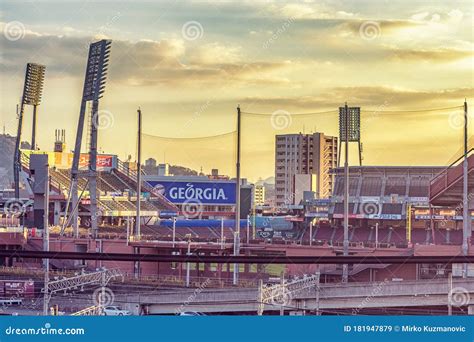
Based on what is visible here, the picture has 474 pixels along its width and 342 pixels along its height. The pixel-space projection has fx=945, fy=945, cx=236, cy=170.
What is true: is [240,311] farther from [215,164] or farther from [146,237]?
[215,164]

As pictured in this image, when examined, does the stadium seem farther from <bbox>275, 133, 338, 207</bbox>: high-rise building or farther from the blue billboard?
<bbox>275, 133, 338, 207</bbox>: high-rise building

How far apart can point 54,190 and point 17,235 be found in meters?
5.71

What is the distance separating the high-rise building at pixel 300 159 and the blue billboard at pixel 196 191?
7.70 meters

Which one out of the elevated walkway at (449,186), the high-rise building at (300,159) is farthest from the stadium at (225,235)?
the high-rise building at (300,159)

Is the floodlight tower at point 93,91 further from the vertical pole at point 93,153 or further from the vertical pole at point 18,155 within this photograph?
the vertical pole at point 18,155

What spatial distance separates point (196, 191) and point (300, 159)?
11.0 meters

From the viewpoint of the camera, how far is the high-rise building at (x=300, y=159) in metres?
37.9

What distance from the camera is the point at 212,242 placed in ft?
64.3

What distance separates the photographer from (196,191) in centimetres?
2850

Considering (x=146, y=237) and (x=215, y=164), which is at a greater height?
(x=215, y=164)

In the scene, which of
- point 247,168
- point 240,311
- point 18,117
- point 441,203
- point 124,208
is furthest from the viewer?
point 124,208

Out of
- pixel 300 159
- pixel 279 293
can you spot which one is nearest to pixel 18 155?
pixel 300 159

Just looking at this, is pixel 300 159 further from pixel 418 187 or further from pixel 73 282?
pixel 73 282
